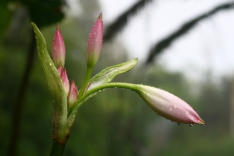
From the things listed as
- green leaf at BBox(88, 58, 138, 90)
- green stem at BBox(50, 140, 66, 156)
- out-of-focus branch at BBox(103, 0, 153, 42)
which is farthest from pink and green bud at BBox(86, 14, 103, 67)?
out-of-focus branch at BBox(103, 0, 153, 42)

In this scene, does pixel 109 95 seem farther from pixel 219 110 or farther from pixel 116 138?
pixel 219 110

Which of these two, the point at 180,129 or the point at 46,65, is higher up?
the point at 46,65

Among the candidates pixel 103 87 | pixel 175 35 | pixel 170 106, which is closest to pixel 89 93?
pixel 103 87

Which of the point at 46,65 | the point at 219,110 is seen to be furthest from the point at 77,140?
the point at 219,110

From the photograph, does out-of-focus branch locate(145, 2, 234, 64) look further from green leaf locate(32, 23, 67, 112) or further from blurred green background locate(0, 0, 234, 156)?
green leaf locate(32, 23, 67, 112)

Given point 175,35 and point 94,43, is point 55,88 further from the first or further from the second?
point 175,35

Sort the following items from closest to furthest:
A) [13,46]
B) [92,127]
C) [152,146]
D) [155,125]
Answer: [92,127] → [13,46] → [152,146] → [155,125]
